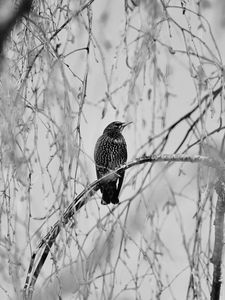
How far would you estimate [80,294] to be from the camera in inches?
79.6

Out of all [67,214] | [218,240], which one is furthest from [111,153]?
[218,240]

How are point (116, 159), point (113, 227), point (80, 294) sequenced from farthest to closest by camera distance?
point (116, 159) → point (113, 227) → point (80, 294)

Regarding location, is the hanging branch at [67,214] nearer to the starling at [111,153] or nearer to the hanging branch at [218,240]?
the hanging branch at [218,240]

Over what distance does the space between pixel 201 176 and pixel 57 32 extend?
0.78 metres

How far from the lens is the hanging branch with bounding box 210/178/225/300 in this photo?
7.11ft

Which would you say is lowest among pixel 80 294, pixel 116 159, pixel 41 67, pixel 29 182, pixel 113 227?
pixel 80 294

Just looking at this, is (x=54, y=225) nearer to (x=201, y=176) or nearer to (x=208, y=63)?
(x=201, y=176)

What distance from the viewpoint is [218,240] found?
2182 mm

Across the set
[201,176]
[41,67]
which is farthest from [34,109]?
[201,176]

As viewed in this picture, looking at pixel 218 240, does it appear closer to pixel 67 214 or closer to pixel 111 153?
pixel 67 214

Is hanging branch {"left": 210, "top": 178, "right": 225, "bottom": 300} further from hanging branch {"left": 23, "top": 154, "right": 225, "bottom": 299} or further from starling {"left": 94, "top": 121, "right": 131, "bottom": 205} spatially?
A: starling {"left": 94, "top": 121, "right": 131, "bottom": 205}

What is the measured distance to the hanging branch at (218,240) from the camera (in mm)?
2168

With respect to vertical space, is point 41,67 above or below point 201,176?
above

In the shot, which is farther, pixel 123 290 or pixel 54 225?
pixel 54 225
